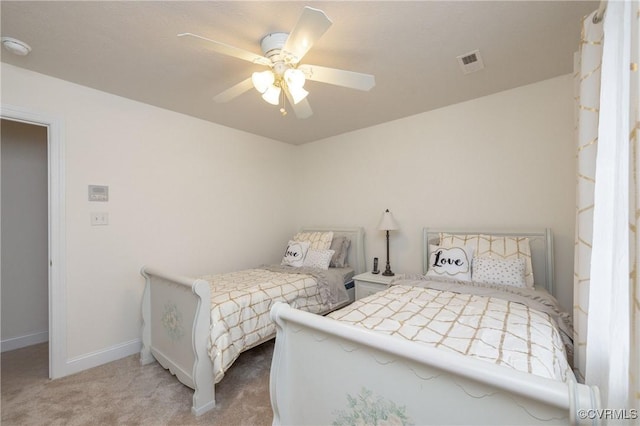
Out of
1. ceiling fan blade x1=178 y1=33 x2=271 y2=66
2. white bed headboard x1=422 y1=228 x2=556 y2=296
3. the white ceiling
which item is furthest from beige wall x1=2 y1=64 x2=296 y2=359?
white bed headboard x1=422 y1=228 x2=556 y2=296

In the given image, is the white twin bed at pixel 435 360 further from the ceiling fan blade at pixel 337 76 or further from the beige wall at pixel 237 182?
the ceiling fan blade at pixel 337 76

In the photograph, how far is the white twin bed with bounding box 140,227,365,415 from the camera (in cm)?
176

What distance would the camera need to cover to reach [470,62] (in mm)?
2006

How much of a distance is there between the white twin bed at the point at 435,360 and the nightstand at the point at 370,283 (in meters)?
0.63

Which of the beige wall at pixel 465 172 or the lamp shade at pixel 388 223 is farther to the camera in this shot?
the lamp shade at pixel 388 223

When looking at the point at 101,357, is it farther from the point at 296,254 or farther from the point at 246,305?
the point at 296,254

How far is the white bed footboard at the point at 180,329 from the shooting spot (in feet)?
5.71

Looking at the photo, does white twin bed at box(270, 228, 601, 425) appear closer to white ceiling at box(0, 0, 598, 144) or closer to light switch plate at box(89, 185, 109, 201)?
white ceiling at box(0, 0, 598, 144)

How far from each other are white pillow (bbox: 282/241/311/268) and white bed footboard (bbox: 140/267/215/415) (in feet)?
4.46

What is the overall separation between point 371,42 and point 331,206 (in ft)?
7.48

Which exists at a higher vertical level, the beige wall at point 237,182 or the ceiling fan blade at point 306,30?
the ceiling fan blade at point 306,30

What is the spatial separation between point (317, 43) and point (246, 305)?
1.91 m

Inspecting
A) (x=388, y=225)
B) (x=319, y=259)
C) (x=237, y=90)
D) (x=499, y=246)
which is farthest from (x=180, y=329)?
(x=499, y=246)

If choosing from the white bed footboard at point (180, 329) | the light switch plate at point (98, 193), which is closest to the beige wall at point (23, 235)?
the light switch plate at point (98, 193)
